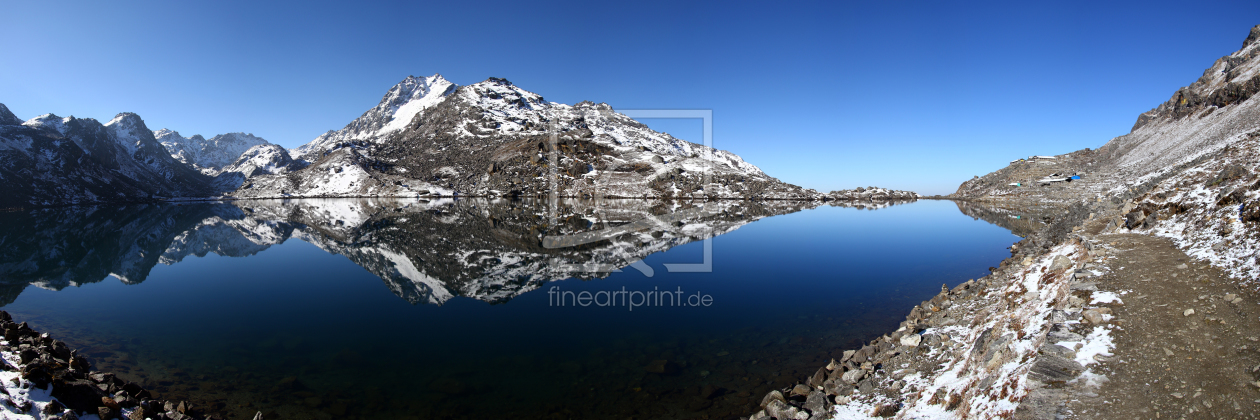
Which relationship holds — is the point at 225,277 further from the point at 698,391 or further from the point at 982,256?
the point at 982,256

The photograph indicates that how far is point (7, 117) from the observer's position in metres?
142

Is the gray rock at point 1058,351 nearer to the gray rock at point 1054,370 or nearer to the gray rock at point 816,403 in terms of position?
the gray rock at point 1054,370

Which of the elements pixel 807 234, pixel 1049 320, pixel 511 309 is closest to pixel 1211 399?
pixel 1049 320

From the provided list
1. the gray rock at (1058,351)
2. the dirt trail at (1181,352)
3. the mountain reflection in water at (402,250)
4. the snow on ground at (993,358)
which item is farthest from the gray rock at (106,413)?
the gray rock at (1058,351)

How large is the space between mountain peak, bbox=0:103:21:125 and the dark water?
7264 inches

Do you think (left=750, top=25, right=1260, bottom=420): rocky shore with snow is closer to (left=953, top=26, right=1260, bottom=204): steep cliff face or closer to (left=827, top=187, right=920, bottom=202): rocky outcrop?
(left=953, top=26, right=1260, bottom=204): steep cliff face

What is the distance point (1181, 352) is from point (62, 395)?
61.5 feet

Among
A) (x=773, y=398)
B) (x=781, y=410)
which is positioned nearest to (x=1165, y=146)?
(x=773, y=398)

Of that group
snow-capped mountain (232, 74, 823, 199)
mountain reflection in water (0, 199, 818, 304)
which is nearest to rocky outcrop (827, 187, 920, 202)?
snow-capped mountain (232, 74, 823, 199)

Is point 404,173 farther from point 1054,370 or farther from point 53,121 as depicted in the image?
point 1054,370

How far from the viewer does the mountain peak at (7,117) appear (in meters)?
140

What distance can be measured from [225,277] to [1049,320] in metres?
35.0

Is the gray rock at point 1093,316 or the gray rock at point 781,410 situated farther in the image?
the gray rock at point 781,410

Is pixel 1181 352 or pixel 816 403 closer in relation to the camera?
pixel 1181 352
